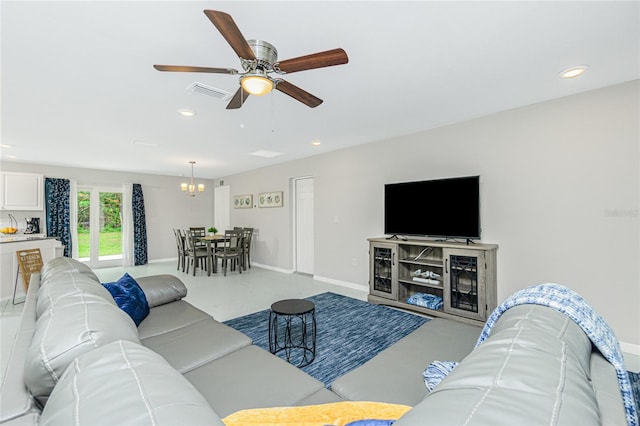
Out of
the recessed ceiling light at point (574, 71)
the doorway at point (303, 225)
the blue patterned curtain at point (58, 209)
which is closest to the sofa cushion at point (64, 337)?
the recessed ceiling light at point (574, 71)

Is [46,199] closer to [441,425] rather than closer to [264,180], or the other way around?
[264,180]

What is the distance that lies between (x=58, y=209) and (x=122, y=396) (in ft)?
25.8

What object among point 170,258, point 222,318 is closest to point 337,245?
point 222,318

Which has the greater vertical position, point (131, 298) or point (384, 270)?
point (131, 298)

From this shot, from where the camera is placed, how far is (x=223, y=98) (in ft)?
9.32

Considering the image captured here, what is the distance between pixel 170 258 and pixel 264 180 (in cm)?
385

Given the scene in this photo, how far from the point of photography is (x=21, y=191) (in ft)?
18.4

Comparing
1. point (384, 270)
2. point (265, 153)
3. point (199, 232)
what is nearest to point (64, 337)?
point (384, 270)

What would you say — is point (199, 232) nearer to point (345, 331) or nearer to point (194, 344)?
point (345, 331)

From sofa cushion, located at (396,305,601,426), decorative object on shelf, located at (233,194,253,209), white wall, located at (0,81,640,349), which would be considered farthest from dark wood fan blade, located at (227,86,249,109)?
decorative object on shelf, located at (233,194,253,209)

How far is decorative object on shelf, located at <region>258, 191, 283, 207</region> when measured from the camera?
20.8 feet

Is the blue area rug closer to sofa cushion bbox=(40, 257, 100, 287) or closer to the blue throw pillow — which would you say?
the blue throw pillow

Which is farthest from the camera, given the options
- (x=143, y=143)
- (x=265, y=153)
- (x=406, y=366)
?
(x=265, y=153)

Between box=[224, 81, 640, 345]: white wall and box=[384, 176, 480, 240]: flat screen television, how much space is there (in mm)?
213
